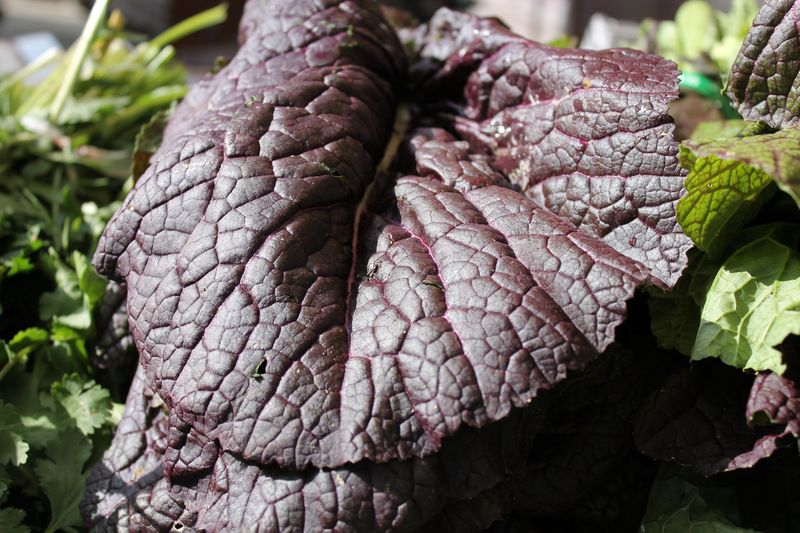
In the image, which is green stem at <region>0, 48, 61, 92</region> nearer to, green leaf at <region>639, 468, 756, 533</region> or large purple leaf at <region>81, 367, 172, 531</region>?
large purple leaf at <region>81, 367, 172, 531</region>

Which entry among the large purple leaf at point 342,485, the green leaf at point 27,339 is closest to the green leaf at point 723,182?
the large purple leaf at point 342,485

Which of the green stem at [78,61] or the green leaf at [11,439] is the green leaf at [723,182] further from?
the green stem at [78,61]

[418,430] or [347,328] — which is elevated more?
[347,328]

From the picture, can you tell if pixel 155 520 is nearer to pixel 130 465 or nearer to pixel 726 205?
pixel 130 465

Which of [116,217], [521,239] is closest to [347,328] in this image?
[521,239]

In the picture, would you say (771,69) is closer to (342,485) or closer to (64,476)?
(342,485)
